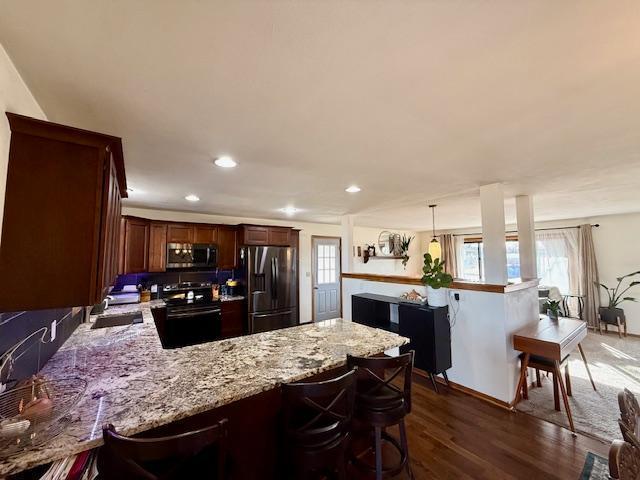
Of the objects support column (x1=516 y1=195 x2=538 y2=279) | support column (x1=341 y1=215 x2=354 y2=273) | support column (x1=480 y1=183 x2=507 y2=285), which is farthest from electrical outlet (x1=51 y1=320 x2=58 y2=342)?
support column (x1=516 y1=195 x2=538 y2=279)

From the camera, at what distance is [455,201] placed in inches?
Answer: 158

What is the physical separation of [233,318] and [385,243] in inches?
187

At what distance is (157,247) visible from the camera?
4.18 m

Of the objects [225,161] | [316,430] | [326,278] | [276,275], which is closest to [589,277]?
[326,278]

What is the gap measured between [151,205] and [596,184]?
19.9ft

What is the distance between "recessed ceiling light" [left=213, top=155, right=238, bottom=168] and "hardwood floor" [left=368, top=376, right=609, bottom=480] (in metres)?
2.78

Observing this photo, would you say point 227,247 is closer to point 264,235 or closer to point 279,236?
point 264,235

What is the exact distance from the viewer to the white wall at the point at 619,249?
5.08 meters

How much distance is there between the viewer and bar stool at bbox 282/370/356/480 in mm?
1171

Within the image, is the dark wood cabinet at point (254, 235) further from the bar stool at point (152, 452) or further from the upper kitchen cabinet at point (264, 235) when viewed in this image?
the bar stool at point (152, 452)

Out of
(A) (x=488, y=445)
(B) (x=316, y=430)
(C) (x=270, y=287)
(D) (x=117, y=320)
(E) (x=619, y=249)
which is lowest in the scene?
(A) (x=488, y=445)

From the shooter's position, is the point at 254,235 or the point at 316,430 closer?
the point at 316,430

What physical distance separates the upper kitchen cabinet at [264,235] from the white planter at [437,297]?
2.82m

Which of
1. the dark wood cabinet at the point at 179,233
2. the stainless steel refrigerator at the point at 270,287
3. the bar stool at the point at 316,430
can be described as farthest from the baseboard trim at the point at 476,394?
the dark wood cabinet at the point at 179,233
